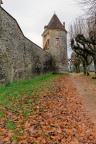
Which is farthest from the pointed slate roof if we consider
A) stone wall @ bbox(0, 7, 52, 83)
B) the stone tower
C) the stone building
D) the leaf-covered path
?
the leaf-covered path

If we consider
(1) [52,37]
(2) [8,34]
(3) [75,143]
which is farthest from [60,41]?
(3) [75,143]

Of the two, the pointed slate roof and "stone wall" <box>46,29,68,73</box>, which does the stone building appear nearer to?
"stone wall" <box>46,29,68,73</box>

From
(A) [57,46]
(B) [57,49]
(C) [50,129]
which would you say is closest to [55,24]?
(A) [57,46]

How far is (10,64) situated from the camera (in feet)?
44.5

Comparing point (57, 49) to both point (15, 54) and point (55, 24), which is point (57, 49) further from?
point (15, 54)

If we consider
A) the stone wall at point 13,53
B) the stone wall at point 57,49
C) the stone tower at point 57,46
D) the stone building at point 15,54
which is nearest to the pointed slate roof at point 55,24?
the stone tower at point 57,46

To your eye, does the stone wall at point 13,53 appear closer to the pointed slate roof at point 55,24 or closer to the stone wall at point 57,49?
the stone wall at point 57,49

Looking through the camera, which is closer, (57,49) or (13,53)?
(13,53)

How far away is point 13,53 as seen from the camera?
14.4 metres

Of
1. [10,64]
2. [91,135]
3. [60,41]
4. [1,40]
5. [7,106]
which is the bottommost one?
[91,135]

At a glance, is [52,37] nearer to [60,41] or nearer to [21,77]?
[60,41]

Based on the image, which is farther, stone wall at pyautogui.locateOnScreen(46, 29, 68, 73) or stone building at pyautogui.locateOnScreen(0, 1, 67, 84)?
stone wall at pyautogui.locateOnScreen(46, 29, 68, 73)

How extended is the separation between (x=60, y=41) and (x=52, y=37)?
131 centimetres

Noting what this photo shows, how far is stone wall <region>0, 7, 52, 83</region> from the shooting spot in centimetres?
1223
